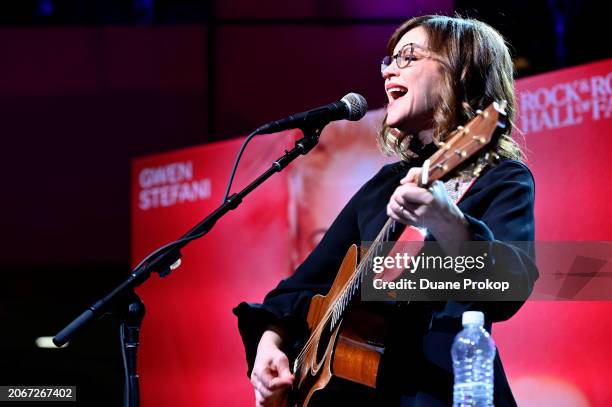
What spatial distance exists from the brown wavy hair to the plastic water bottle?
0.46m

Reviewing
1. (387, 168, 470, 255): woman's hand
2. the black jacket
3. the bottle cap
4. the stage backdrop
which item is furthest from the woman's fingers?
the stage backdrop

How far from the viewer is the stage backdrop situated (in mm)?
3072

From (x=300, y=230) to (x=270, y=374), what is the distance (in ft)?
5.67

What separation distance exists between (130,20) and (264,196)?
5.51 feet

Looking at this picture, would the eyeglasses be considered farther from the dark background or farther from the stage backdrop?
the dark background

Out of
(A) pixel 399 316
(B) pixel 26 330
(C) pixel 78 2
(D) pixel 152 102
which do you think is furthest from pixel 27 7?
(A) pixel 399 316

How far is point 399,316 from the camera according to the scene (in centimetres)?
187

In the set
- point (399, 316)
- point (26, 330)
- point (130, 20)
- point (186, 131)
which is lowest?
point (399, 316)

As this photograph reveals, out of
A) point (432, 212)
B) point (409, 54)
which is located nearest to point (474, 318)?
point (432, 212)

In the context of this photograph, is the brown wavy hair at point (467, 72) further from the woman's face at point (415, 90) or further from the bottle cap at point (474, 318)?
the bottle cap at point (474, 318)

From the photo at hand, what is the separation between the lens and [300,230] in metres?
3.86

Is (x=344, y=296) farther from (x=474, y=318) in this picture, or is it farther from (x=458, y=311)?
(x=474, y=318)

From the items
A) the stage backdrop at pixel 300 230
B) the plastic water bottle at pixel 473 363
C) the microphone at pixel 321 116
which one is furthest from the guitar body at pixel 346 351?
the stage backdrop at pixel 300 230

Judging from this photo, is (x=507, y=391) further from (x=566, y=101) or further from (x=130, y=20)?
(x=130, y=20)
